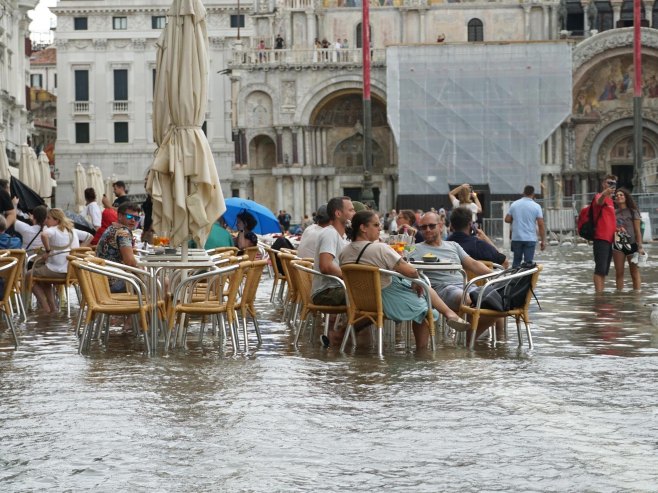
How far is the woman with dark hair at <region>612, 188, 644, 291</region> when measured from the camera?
60.3 ft

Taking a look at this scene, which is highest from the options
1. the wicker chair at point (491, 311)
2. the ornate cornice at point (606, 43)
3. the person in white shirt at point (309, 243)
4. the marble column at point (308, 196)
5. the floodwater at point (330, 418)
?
the ornate cornice at point (606, 43)

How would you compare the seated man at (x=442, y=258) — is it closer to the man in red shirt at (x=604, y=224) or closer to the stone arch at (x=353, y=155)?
the man in red shirt at (x=604, y=224)

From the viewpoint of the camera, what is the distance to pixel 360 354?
449 inches

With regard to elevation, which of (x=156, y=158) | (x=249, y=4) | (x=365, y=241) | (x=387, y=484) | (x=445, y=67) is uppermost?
(x=249, y=4)

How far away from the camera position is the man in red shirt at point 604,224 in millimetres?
18125

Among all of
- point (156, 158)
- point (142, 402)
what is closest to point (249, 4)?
point (156, 158)

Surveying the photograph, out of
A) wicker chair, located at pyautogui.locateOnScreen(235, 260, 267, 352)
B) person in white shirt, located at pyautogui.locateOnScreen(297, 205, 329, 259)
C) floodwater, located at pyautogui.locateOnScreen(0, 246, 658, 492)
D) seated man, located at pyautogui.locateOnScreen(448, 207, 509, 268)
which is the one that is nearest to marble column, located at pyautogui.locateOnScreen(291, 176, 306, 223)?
person in white shirt, located at pyautogui.locateOnScreen(297, 205, 329, 259)

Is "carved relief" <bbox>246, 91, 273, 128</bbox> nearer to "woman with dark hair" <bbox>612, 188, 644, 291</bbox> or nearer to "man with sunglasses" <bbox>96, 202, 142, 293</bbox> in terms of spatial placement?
"woman with dark hair" <bbox>612, 188, 644, 291</bbox>

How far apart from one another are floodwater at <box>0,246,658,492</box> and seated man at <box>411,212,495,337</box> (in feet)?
2.00

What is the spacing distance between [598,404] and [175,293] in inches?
170

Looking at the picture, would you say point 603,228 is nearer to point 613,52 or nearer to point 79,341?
point 79,341

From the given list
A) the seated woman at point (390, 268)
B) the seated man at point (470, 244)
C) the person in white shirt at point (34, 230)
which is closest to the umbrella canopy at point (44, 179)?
the person in white shirt at point (34, 230)

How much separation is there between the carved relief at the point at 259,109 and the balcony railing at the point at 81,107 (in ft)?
53.2

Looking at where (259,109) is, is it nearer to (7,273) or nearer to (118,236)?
(118,236)
